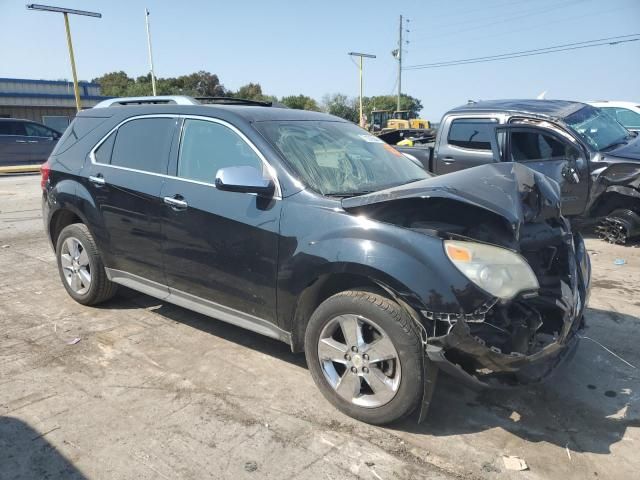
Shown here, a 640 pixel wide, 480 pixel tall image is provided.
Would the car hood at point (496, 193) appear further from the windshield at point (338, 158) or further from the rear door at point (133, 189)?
the rear door at point (133, 189)

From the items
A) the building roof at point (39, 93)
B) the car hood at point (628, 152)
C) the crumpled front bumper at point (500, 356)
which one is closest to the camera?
the crumpled front bumper at point (500, 356)

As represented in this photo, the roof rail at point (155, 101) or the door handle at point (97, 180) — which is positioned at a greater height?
the roof rail at point (155, 101)

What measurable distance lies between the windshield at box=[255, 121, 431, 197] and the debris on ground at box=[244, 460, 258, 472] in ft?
5.28

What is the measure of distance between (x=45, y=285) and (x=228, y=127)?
328 cm

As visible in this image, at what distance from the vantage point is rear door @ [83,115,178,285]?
403 cm

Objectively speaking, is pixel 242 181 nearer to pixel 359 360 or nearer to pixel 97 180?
pixel 359 360

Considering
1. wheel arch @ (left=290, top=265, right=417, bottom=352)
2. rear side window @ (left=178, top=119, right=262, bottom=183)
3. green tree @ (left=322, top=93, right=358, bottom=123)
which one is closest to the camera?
wheel arch @ (left=290, top=265, right=417, bottom=352)

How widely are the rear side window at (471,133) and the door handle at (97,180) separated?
16.7 ft

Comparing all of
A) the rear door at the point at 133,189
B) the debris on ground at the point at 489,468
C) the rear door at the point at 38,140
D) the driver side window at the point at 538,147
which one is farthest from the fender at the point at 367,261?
the rear door at the point at 38,140

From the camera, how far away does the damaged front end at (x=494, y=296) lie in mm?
2656

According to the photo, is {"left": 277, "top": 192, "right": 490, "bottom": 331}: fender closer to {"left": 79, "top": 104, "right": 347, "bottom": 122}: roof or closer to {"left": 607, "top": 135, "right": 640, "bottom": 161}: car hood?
{"left": 79, "top": 104, "right": 347, "bottom": 122}: roof

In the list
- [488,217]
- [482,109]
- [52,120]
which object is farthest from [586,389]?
[52,120]

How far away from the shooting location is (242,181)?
3254mm

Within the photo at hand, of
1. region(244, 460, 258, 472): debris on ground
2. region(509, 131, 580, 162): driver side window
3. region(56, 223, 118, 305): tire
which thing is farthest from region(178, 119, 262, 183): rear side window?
region(509, 131, 580, 162): driver side window
